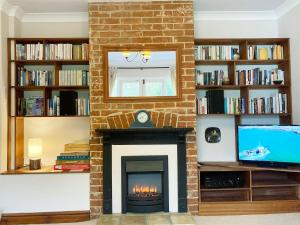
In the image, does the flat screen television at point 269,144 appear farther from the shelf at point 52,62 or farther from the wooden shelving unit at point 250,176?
the shelf at point 52,62

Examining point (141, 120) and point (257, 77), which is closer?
point (141, 120)

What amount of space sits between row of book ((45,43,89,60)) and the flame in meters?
1.81

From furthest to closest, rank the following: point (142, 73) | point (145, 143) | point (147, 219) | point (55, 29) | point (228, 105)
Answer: point (55, 29)
point (228, 105)
point (142, 73)
point (145, 143)
point (147, 219)

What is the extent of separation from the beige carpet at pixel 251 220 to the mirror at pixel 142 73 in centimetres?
153

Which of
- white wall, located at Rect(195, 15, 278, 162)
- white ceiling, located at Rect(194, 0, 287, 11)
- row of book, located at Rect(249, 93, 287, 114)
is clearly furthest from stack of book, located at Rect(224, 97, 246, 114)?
white ceiling, located at Rect(194, 0, 287, 11)

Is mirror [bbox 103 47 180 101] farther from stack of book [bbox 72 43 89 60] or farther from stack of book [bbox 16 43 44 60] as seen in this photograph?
stack of book [bbox 16 43 44 60]

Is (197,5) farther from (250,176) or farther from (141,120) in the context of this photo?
(250,176)

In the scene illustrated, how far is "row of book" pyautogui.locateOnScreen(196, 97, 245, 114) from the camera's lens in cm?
392

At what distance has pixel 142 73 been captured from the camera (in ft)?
12.1

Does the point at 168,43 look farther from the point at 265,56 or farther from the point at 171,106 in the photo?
the point at 265,56

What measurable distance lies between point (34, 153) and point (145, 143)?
4.76 ft

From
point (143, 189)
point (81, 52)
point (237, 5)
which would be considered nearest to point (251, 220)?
point (143, 189)

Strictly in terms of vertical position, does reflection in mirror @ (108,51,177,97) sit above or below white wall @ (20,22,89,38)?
below

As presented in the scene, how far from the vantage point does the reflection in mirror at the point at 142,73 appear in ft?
11.9
